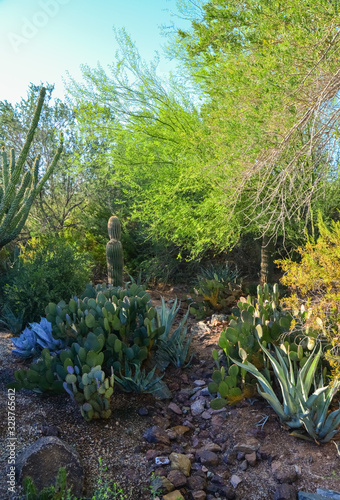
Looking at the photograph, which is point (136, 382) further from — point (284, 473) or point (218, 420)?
point (284, 473)

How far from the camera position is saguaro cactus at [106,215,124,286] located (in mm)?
7066

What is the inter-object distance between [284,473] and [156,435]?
100 centimetres

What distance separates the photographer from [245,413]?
3.77 meters

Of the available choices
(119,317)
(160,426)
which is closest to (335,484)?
(160,426)

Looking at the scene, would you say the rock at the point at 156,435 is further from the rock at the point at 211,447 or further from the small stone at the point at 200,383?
the small stone at the point at 200,383

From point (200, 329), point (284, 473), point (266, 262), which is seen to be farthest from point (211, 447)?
point (266, 262)

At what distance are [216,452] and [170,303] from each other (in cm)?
416

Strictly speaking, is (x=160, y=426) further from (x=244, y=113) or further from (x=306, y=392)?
(x=244, y=113)

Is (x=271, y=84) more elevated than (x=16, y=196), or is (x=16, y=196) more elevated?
(x=271, y=84)

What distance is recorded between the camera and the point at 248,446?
3.30 metres

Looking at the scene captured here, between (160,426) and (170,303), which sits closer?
(160,426)

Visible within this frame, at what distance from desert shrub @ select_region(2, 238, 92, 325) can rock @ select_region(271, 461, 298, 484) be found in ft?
11.5

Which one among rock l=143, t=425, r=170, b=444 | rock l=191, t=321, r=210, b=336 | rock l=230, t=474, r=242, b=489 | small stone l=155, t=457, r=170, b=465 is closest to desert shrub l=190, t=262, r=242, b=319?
rock l=191, t=321, r=210, b=336

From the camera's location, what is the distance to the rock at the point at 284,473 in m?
2.96
